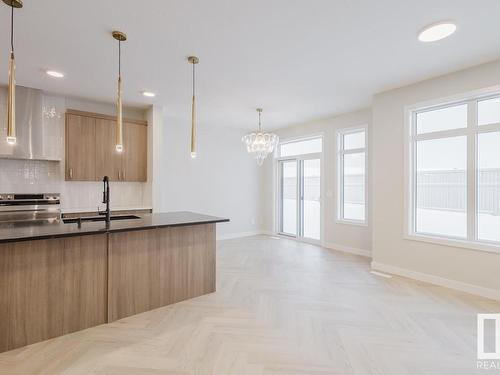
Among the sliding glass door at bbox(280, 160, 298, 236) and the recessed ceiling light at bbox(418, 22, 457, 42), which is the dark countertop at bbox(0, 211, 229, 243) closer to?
the recessed ceiling light at bbox(418, 22, 457, 42)

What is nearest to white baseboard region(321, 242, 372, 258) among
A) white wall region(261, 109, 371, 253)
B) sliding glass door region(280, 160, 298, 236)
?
white wall region(261, 109, 371, 253)

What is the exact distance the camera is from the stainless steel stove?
3914 mm

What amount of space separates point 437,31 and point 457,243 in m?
2.56

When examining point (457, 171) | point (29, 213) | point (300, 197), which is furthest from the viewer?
point (300, 197)

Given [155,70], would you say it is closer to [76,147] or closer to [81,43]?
[81,43]

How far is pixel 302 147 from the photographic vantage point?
6.55 m

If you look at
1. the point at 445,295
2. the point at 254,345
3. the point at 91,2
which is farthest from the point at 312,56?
the point at 445,295

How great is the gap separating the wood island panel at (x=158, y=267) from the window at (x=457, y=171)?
3.04m

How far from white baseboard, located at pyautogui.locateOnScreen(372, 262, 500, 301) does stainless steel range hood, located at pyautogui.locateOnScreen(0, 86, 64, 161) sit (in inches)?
214

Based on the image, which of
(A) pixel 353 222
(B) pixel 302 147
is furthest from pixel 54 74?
(A) pixel 353 222

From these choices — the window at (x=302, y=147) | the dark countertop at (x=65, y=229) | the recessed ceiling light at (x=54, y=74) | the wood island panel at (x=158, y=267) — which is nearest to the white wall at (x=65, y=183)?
the recessed ceiling light at (x=54, y=74)

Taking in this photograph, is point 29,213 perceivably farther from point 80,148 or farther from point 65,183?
point 80,148

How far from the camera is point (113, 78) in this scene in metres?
3.67

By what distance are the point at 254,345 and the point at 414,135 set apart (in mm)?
3570
